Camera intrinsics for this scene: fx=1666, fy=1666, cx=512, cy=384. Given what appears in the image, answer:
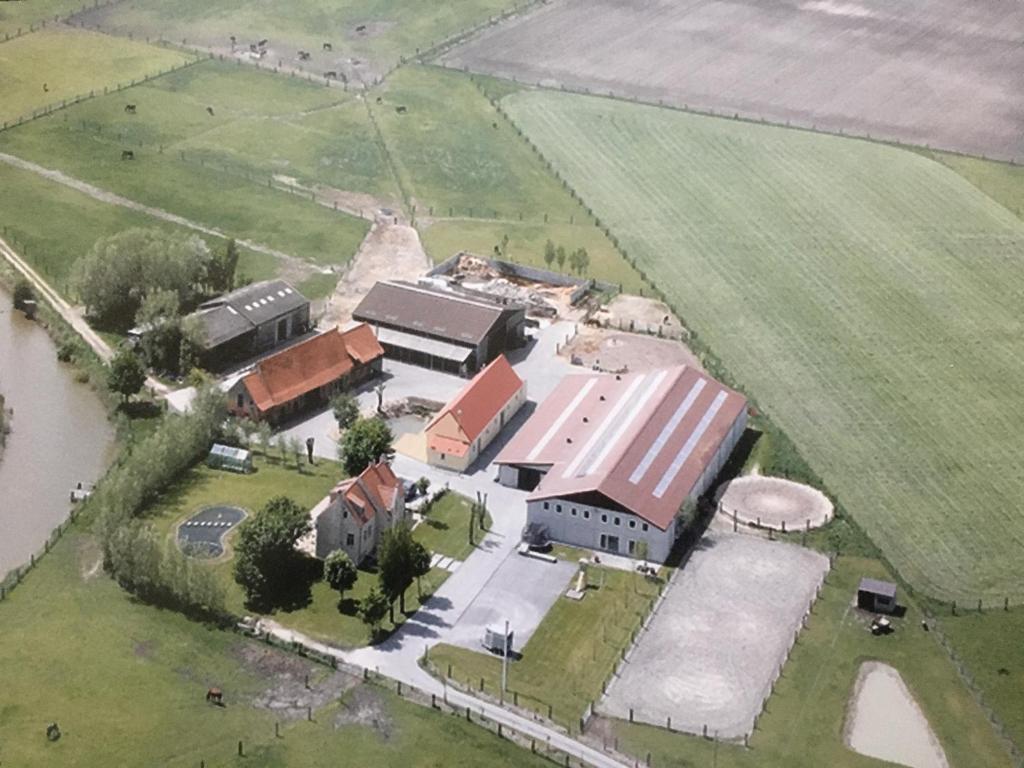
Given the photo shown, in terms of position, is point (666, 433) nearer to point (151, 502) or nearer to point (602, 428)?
point (602, 428)

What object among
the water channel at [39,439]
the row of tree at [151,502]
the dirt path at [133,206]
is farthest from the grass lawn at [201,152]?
the row of tree at [151,502]

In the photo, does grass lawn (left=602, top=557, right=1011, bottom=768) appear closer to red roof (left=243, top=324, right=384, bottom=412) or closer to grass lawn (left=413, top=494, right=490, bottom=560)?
grass lawn (left=413, top=494, right=490, bottom=560)

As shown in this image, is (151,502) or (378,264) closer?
(151,502)

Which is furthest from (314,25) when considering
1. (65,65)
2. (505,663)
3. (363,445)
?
(505,663)

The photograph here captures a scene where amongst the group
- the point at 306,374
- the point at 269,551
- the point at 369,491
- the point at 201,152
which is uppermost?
the point at 201,152

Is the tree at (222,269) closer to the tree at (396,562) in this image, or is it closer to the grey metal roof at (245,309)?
the grey metal roof at (245,309)

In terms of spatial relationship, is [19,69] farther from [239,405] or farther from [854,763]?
[854,763]
